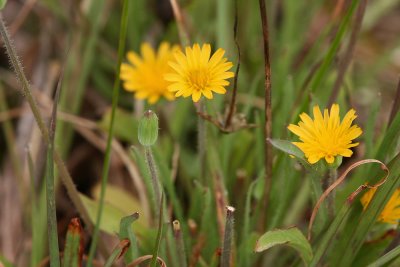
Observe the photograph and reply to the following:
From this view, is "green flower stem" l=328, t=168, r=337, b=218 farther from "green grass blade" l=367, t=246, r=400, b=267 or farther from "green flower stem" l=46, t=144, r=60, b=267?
"green flower stem" l=46, t=144, r=60, b=267

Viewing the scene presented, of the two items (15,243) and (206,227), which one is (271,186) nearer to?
(206,227)

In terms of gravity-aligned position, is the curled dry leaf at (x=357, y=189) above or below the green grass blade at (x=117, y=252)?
above

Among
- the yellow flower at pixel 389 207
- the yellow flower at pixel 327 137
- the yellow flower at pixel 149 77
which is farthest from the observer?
the yellow flower at pixel 149 77

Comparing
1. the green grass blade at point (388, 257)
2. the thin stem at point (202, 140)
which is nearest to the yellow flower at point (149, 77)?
the thin stem at point (202, 140)

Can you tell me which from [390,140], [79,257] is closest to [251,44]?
[390,140]

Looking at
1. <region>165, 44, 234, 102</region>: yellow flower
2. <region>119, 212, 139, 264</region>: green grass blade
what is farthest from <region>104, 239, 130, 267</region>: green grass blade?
<region>165, 44, 234, 102</region>: yellow flower

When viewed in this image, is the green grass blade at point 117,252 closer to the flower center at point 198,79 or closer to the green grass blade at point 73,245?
the green grass blade at point 73,245

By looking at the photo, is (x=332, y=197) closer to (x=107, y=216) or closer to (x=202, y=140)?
(x=202, y=140)
